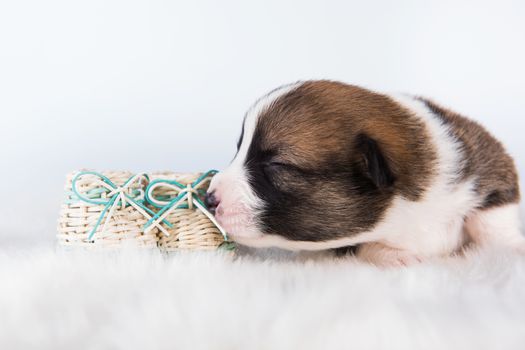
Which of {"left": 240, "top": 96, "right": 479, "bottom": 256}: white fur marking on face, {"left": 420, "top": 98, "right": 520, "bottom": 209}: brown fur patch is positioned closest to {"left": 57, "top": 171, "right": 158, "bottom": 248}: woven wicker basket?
{"left": 240, "top": 96, "right": 479, "bottom": 256}: white fur marking on face

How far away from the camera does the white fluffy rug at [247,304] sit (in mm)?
1622

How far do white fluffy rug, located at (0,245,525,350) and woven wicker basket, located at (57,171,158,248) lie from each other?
0.13m

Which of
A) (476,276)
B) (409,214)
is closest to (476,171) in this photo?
(409,214)

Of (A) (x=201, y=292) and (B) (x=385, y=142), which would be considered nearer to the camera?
(A) (x=201, y=292)

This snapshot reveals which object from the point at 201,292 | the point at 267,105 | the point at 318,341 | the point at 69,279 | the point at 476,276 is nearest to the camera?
the point at 318,341

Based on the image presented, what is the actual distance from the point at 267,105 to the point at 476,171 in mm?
989

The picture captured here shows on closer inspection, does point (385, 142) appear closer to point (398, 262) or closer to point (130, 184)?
point (398, 262)

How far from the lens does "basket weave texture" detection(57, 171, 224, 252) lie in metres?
2.52

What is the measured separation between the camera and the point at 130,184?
2.56m

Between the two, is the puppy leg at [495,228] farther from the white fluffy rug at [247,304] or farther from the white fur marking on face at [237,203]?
the white fur marking on face at [237,203]

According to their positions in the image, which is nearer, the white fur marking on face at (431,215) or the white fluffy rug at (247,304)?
the white fluffy rug at (247,304)

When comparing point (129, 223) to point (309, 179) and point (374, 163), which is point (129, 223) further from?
point (374, 163)

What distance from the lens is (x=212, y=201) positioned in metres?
2.50

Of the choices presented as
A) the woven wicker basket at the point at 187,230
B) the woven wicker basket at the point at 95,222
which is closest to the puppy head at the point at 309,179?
the woven wicker basket at the point at 187,230
